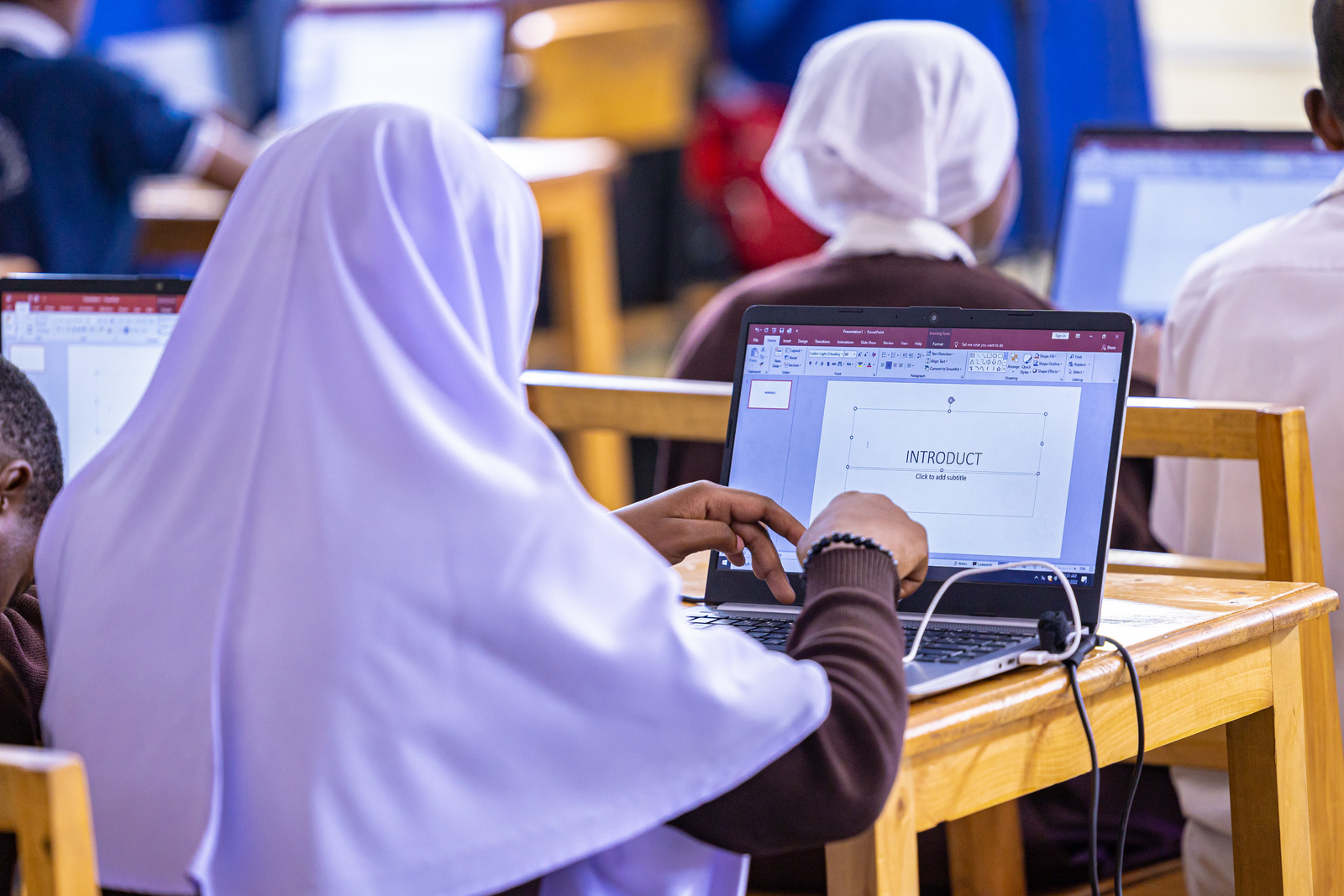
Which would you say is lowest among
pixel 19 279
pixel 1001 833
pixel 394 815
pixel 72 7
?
pixel 1001 833

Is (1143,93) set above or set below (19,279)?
above

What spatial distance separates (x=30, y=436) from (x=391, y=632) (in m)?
0.51

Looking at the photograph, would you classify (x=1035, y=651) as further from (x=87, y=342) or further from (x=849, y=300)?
(x=87, y=342)

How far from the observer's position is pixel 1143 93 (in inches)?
206

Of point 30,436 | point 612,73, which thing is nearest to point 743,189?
point 612,73

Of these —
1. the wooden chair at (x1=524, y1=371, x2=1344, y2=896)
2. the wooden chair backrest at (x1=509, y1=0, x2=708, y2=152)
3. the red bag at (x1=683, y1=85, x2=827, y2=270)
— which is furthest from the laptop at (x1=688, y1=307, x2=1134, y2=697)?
the red bag at (x1=683, y1=85, x2=827, y2=270)

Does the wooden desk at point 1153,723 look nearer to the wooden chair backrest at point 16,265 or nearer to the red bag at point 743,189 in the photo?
the wooden chair backrest at point 16,265

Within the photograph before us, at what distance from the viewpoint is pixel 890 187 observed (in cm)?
196

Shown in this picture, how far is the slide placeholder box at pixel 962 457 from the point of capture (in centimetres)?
120

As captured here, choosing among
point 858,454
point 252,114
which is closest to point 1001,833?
point 858,454

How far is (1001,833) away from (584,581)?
79 centimetres

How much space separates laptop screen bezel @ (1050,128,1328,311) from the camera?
2.06 metres

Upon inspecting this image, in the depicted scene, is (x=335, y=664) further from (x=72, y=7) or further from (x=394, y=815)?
(x=72, y=7)

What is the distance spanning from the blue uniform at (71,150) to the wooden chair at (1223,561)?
206 centimetres
